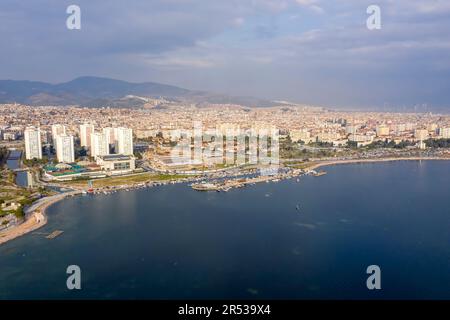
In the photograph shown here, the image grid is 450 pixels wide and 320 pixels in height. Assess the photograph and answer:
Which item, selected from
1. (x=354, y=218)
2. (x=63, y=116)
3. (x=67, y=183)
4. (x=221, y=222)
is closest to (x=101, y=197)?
(x=67, y=183)

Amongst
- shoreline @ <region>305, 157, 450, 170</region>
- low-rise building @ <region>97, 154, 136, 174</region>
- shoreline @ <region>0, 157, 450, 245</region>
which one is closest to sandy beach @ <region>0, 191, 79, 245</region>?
shoreline @ <region>0, 157, 450, 245</region>

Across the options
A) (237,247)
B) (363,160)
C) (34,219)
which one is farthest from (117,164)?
(363,160)

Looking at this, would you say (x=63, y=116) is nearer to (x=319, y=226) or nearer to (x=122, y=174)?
(x=122, y=174)

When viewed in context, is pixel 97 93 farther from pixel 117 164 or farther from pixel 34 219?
→ pixel 34 219

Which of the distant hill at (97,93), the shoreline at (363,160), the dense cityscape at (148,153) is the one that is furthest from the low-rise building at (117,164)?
the distant hill at (97,93)

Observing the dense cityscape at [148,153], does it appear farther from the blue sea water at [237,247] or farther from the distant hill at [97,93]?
the distant hill at [97,93]
